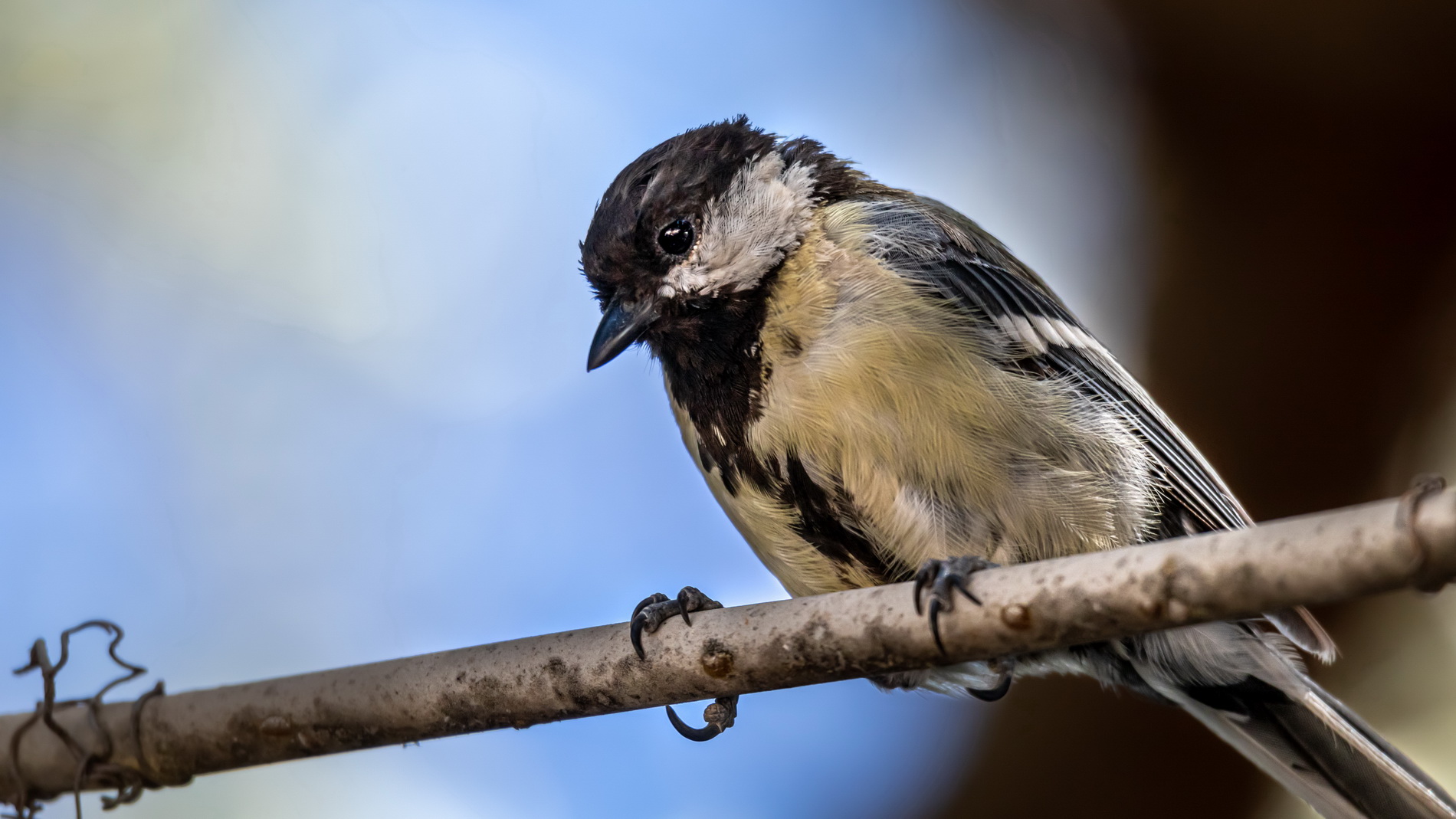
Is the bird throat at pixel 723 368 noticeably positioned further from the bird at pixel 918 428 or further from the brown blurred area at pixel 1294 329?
the brown blurred area at pixel 1294 329

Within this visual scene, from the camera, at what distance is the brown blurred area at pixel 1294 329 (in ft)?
9.92

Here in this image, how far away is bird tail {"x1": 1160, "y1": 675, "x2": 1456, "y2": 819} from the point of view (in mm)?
2244

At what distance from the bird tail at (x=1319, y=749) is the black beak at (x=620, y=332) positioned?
142 cm

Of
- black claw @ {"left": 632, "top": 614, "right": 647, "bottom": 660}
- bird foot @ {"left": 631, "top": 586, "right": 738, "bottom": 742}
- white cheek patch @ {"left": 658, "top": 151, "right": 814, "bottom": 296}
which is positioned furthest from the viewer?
white cheek patch @ {"left": 658, "top": 151, "right": 814, "bottom": 296}

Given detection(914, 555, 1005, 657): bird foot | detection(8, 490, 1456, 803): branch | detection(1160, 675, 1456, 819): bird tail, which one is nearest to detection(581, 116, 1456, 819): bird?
detection(1160, 675, 1456, 819): bird tail

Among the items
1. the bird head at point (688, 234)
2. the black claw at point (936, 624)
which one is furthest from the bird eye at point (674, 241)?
the black claw at point (936, 624)

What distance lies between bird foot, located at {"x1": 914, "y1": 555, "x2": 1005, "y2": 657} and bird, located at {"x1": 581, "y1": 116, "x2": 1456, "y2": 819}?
1.17 ft

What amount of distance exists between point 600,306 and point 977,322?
0.91m

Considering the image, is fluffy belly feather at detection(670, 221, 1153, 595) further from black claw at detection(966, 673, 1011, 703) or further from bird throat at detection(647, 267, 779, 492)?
black claw at detection(966, 673, 1011, 703)

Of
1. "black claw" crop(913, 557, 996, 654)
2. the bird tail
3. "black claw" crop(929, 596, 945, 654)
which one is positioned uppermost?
"black claw" crop(913, 557, 996, 654)

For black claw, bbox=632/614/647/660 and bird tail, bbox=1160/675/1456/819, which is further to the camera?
bird tail, bbox=1160/675/1456/819

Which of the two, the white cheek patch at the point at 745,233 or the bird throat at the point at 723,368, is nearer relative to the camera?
the bird throat at the point at 723,368

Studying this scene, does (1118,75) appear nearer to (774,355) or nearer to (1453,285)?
(1453,285)

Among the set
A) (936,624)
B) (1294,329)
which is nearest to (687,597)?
(936,624)
